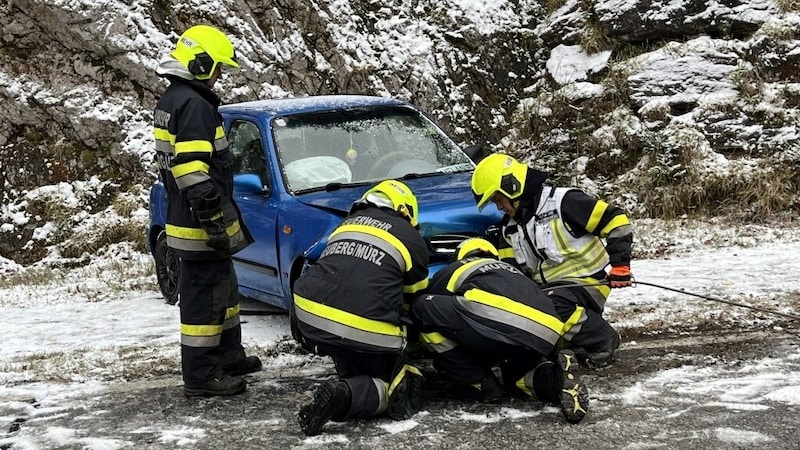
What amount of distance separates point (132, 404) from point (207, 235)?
1011 mm

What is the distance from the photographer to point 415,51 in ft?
39.6

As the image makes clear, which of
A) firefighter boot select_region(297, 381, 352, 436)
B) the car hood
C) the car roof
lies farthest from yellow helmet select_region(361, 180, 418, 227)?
the car roof

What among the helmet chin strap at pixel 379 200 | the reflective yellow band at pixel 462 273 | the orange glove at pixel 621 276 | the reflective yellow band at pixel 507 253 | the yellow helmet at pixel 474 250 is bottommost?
the orange glove at pixel 621 276

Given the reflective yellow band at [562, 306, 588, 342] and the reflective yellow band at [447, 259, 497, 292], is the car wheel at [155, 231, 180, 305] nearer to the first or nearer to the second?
the reflective yellow band at [447, 259, 497, 292]

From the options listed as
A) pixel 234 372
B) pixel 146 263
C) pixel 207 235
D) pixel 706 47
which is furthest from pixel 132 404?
pixel 706 47

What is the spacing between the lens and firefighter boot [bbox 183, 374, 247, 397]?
4.61 m

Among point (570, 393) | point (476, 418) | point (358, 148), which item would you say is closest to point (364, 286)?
point (476, 418)

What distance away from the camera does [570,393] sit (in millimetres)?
3953

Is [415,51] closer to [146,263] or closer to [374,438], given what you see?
[146,263]

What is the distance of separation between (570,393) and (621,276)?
92 centimetres

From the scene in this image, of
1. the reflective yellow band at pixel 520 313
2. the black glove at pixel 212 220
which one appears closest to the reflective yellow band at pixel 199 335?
the black glove at pixel 212 220

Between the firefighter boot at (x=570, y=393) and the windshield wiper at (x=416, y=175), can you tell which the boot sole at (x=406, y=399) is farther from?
the windshield wiper at (x=416, y=175)

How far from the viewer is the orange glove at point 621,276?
180 inches

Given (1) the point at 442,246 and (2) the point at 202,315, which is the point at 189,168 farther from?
(1) the point at 442,246
